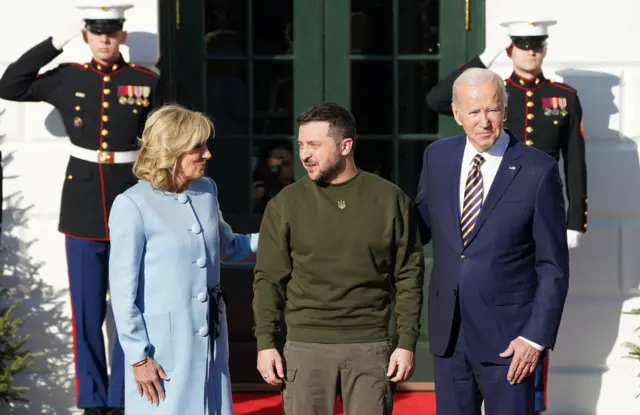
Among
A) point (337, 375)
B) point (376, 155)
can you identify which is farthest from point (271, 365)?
point (376, 155)

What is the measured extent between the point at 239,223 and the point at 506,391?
2.83 m

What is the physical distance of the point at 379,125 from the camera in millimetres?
6969

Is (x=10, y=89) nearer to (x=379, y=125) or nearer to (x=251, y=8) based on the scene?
(x=251, y=8)

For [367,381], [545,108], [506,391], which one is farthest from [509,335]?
[545,108]

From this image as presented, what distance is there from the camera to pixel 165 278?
4.38 m

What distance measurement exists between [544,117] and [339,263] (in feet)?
7.59

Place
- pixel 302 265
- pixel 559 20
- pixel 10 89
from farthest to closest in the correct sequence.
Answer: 1. pixel 559 20
2. pixel 10 89
3. pixel 302 265

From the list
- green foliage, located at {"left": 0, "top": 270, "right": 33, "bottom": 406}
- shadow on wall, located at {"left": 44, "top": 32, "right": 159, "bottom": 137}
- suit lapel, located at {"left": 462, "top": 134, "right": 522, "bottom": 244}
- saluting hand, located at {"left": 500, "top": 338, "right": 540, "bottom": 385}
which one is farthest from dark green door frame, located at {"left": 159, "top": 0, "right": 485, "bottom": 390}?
saluting hand, located at {"left": 500, "top": 338, "right": 540, "bottom": 385}

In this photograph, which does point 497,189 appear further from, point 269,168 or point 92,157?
point 269,168

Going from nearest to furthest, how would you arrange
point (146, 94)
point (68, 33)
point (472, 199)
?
point (472, 199)
point (68, 33)
point (146, 94)

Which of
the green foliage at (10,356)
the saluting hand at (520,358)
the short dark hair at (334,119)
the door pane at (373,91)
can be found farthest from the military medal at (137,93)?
the saluting hand at (520,358)

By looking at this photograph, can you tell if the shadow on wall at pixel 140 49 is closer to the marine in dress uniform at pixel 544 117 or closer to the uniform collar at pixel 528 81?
the marine in dress uniform at pixel 544 117

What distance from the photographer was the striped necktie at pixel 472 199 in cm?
443

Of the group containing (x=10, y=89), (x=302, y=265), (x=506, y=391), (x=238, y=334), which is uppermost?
(x=10, y=89)
